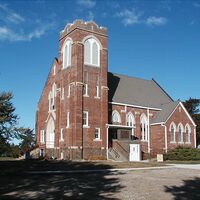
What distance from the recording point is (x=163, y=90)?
58.9 meters

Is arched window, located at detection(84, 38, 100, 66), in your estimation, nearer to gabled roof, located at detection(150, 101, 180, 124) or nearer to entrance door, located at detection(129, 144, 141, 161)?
entrance door, located at detection(129, 144, 141, 161)

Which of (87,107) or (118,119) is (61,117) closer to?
(87,107)

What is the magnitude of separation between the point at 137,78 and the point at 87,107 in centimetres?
1709

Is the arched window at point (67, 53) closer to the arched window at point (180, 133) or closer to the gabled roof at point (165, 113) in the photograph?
the gabled roof at point (165, 113)

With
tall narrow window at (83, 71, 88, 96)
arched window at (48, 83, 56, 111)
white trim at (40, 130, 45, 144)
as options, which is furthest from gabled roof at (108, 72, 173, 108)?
white trim at (40, 130, 45, 144)

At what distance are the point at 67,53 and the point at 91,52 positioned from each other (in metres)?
3.46

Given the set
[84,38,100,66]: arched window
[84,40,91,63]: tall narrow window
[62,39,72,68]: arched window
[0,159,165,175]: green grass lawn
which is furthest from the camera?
[62,39,72,68]: arched window

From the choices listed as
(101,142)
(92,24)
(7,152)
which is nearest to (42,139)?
(101,142)

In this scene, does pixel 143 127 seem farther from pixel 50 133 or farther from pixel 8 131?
pixel 8 131

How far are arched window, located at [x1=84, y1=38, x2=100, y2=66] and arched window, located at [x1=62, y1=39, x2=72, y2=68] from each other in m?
2.34

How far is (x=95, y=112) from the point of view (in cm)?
4334

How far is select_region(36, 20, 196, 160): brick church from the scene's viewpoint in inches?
1660

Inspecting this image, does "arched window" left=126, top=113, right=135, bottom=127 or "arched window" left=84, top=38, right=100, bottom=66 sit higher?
"arched window" left=84, top=38, right=100, bottom=66

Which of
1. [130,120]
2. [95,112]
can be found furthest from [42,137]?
[130,120]
